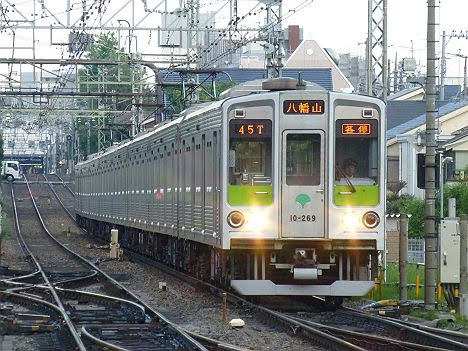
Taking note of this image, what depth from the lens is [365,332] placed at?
1330cm

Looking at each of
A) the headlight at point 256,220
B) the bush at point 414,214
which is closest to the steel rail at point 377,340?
the headlight at point 256,220

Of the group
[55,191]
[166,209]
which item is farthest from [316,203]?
[55,191]

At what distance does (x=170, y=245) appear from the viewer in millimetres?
24078

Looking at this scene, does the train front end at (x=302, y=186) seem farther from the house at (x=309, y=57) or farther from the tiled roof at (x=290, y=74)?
the house at (x=309, y=57)

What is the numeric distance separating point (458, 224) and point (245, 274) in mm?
2927

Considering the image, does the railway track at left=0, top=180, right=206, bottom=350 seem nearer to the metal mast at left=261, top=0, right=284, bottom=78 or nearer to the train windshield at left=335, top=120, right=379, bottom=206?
the train windshield at left=335, top=120, right=379, bottom=206

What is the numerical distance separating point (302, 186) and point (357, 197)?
27.5 inches

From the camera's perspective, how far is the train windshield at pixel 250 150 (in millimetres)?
15719

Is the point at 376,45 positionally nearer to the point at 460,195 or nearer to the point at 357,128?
the point at 357,128

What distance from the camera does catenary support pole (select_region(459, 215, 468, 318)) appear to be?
15288mm

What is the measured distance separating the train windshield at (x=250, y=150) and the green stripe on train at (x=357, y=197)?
901 millimetres

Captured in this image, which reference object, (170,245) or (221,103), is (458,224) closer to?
(221,103)

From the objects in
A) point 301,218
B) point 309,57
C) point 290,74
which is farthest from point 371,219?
point 309,57

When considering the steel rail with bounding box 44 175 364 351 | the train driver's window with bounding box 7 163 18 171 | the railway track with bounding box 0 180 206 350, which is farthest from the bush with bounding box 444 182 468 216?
the train driver's window with bounding box 7 163 18 171
